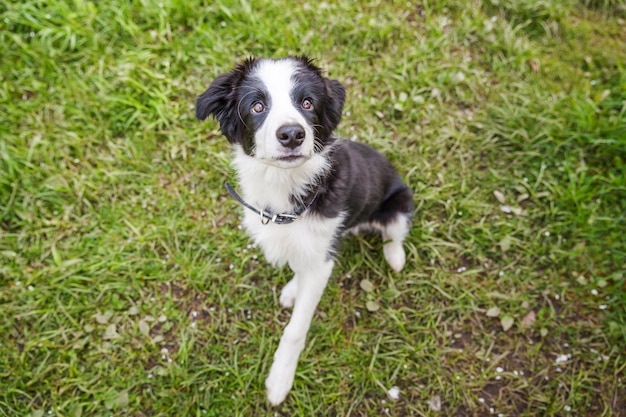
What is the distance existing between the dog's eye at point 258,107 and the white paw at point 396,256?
1624mm

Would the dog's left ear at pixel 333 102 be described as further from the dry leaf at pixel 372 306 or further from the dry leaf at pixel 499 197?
the dry leaf at pixel 499 197

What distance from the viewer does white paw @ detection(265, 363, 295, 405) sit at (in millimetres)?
2963

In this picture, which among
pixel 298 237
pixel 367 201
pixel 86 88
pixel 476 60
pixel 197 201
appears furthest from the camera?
pixel 476 60

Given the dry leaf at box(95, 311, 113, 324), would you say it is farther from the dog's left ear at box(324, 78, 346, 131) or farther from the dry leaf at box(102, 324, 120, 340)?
the dog's left ear at box(324, 78, 346, 131)

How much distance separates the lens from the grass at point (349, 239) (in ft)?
10.2

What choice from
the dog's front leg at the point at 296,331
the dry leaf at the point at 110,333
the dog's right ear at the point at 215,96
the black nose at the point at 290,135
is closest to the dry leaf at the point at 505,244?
the dog's front leg at the point at 296,331

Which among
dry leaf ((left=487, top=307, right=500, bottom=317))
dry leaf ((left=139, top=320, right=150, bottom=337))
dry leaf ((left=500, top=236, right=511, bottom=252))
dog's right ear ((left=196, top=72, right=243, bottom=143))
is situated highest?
dog's right ear ((left=196, top=72, right=243, bottom=143))

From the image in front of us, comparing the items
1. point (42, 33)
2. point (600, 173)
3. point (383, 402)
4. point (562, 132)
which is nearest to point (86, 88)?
point (42, 33)

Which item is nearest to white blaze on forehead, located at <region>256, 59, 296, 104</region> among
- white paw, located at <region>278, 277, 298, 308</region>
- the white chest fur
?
the white chest fur

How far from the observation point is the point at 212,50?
165 inches

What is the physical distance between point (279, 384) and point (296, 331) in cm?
40

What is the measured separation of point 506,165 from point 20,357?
386 cm

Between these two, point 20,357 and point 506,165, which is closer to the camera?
point 20,357

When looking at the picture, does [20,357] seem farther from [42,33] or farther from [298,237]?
[42,33]
